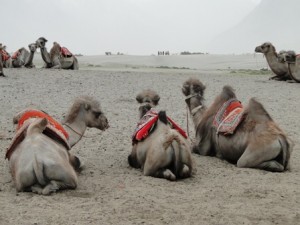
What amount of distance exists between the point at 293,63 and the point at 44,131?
47.7 feet

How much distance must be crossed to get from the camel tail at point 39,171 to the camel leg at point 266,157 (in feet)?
8.41

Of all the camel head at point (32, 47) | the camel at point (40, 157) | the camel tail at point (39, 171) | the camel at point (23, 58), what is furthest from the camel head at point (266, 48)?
the camel tail at point (39, 171)

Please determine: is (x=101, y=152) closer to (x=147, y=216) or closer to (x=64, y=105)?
(x=147, y=216)

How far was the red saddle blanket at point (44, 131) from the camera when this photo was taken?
614cm

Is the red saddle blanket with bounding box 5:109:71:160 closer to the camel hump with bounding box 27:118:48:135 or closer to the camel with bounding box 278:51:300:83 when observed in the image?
the camel hump with bounding box 27:118:48:135

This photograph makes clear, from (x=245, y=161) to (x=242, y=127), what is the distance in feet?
1.52

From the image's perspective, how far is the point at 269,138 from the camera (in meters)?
7.07

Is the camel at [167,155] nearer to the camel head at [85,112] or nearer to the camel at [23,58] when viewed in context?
the camel head at [85,112]

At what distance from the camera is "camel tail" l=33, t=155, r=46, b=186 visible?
223 inches

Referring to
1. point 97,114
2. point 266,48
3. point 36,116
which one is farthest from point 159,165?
point 266,48

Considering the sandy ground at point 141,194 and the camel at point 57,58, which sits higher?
the camel at point 57,58

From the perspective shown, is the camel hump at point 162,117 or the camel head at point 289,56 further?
the camel head at point 289,56

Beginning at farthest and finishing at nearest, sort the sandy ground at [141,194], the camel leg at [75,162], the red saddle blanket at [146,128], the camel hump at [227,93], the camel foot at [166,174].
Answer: the camel hump at [227,93], the red saddle blanket at [146,128], the camel leg at [75,162], the camel foot at [166,174], the sandy ground at [141,194]

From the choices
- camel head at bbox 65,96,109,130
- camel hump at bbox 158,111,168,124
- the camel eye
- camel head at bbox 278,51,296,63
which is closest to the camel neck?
camel head at bbox 65,96,109,130
